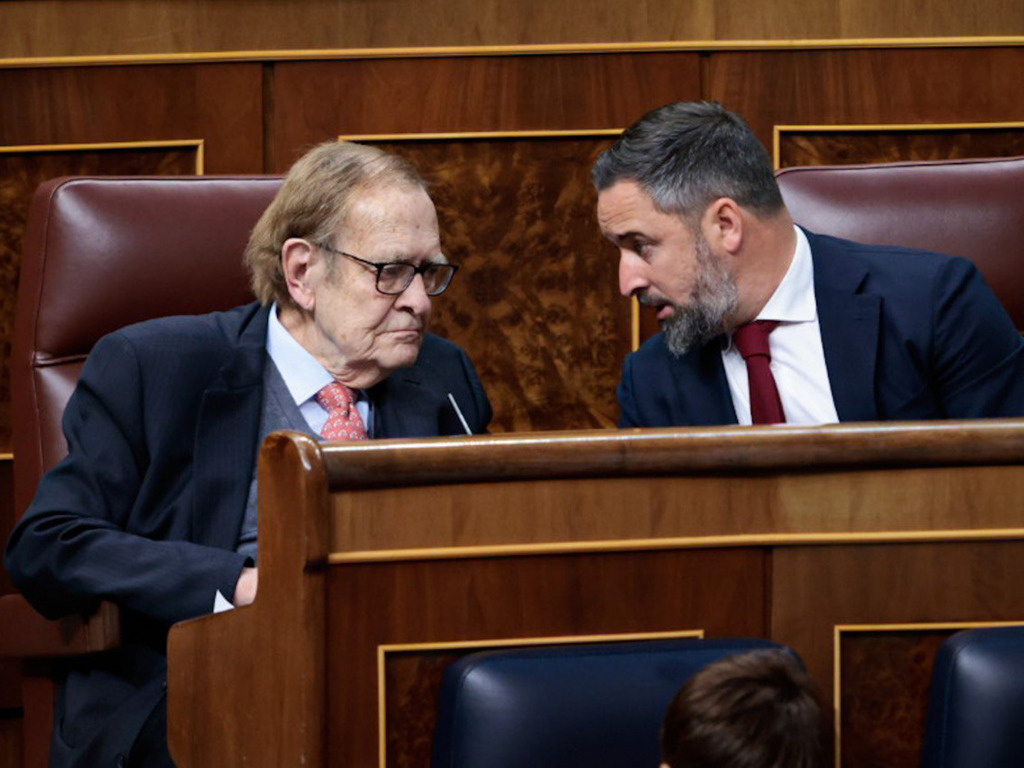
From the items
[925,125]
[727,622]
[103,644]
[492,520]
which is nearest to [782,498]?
[727,622]

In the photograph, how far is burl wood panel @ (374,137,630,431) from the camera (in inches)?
77.1

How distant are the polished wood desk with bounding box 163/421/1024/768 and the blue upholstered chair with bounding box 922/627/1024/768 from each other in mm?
32

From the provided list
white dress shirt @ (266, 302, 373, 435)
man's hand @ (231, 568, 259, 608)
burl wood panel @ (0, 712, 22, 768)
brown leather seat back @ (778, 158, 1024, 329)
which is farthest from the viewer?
burl wood panel @ (0, 712, 22, 768)

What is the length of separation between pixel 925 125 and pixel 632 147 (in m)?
0.60

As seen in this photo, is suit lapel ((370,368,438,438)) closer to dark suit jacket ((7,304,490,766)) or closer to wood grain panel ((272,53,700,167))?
dark suit jacket ((7,304,490,766))

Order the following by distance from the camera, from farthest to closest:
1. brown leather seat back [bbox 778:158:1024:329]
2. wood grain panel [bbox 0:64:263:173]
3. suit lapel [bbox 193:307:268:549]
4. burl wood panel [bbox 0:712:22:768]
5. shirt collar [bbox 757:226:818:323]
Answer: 1. wood grain panel [bbox 0:64:263:173]
2. burl wood panel [bbox 0:712:22:768]
3. brown leather seat back [bbox 778:158:1024:329]
4. shirt collar [bbox 757:226:818:323]
5. suit lapel [bbox 193:307:268:549]

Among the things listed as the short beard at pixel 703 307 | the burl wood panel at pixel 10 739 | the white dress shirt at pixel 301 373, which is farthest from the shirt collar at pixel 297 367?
the burl wood panel at pixel 10 739

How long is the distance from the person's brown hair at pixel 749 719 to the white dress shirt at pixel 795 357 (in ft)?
2.26

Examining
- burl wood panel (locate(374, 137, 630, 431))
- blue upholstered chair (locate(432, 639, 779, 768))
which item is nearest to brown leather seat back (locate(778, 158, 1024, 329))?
burl wood panel (locate(374, 137, 630, 431))

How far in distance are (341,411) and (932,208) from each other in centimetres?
69

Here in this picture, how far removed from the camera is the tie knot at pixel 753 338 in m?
1.55

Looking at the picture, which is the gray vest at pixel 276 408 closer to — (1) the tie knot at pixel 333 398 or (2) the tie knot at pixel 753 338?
(1) the tie knot at pixel 333 398

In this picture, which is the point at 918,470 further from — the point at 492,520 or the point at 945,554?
the point at 492,520

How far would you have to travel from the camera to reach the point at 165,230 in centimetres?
154
